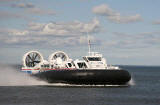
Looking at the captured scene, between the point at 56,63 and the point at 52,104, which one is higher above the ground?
the point at 56,63

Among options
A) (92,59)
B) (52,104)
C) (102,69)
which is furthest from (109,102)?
(92,59)

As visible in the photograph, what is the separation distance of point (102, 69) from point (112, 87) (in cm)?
202

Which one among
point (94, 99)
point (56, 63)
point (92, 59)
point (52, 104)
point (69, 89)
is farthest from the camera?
point (56, 63)

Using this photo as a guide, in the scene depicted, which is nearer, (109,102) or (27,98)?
(109,102)

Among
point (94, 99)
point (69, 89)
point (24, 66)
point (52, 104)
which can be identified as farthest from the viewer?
point (24, 66)

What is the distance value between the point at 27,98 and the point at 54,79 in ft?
29.4

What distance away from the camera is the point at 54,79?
33781 mm

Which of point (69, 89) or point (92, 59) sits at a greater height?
point (92, 59)

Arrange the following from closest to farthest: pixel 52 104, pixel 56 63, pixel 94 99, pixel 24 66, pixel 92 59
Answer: pixel 52 104, pixel 94 99, pixel 92 59, pixel 56 63, pixel 24 66

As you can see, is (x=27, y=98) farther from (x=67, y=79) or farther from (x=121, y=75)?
(x=121, y=75)

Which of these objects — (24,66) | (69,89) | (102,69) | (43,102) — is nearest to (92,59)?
(102,69)

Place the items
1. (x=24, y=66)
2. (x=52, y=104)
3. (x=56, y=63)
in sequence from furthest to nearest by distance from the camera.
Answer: (x=24, y=66)
(x=56, y=63)
(x=52, y=104)

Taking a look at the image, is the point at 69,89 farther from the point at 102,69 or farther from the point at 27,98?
the point at 27,98

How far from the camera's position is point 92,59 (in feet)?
109
